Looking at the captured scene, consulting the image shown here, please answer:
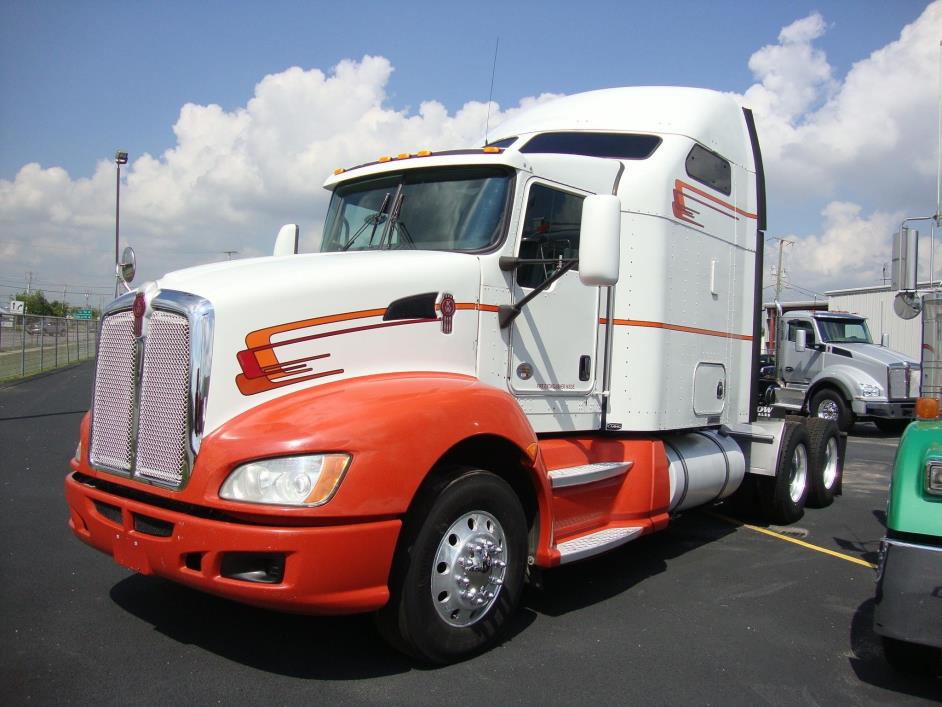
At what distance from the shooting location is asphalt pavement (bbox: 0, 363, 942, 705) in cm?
362

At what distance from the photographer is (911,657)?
382cm

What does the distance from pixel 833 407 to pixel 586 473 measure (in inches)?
480

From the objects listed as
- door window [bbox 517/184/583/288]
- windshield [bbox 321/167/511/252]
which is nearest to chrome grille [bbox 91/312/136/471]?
windshield [bbox 321/167/511/252]

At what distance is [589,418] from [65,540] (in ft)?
13.2

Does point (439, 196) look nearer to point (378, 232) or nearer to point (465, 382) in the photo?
point (378, 232)

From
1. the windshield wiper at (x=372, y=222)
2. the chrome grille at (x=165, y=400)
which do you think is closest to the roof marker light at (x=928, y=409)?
the windshield wiper at (x=372, y=222)

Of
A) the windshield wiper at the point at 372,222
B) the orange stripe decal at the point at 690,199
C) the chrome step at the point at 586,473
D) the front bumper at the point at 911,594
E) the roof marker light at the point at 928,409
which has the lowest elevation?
the front bumper at the point at 911,594

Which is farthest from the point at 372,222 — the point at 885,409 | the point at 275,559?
the point at 885,409

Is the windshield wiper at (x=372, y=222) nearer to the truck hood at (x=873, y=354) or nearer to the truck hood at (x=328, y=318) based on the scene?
the truck hood at (x=328, y=318)

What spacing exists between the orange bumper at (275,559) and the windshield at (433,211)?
6.24 feet

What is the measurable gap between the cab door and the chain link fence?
Answer: 1861 centimetres

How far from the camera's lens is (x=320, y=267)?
4.05 meters

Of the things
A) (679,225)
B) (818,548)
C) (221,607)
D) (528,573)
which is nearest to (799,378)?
(818,548)

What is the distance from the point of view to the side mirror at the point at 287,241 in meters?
6.07
